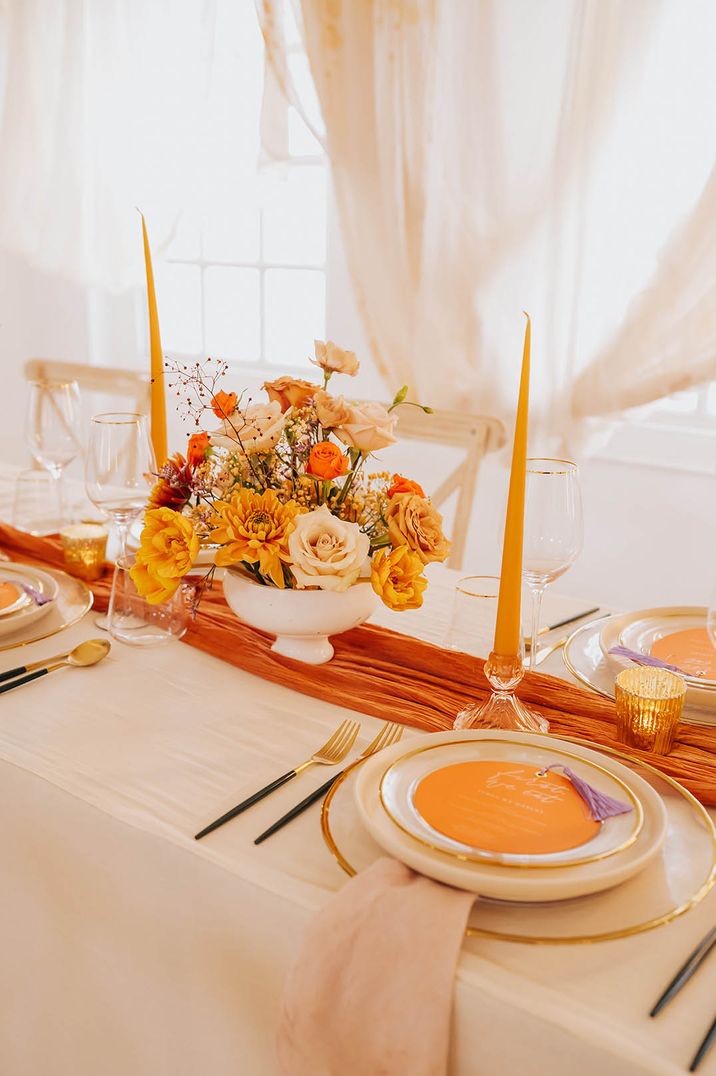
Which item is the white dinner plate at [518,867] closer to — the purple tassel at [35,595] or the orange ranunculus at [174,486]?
the orange ranunculus at [174,486]

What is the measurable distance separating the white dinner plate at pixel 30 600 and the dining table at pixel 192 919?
0.22 feet

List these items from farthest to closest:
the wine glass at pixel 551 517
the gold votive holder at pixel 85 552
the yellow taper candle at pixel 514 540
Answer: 1. the gold votive holder at pixel 85 552
2. the wine glass at pixel 551 517
3. the yellow taper candle at pixel 514 540

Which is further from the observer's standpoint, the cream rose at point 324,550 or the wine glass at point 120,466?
the wine glass at point 120,466

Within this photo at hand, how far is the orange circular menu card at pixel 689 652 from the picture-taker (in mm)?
1178

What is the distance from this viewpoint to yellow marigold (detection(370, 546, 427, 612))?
1.10 m

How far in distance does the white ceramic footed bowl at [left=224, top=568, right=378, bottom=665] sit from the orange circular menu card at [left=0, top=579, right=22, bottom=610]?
329mm

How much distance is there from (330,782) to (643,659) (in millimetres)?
406

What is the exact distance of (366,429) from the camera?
1.12 metres

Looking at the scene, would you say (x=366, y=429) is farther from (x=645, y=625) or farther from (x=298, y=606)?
(x=645, y=625)

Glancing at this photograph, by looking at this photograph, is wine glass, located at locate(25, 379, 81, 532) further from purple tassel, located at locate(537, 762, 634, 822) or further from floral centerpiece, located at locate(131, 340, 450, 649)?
purple tassel, located at locate(537, 762, 634, 822)

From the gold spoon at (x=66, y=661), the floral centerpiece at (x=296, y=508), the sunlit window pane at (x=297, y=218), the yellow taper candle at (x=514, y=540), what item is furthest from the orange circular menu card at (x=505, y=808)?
the sunlit window pane at (x=297, y=218)

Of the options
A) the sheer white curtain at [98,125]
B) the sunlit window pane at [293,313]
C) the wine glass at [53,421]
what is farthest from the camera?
the sunlit window pane at [293,313]

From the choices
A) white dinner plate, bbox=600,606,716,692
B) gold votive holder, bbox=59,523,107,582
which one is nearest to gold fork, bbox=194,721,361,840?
white dinner plate, bbox=600,606,716,692

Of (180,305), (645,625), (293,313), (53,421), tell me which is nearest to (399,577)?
(645,625)
